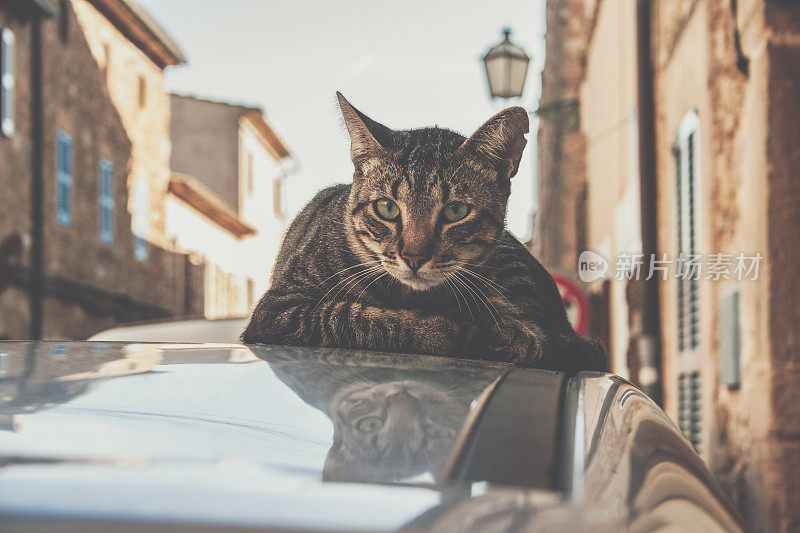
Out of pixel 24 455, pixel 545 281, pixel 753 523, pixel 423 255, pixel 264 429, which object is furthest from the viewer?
pixel 753 523

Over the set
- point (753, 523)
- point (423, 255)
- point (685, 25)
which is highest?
point (685, 25)

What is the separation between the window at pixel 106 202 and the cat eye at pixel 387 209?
57.1 ft

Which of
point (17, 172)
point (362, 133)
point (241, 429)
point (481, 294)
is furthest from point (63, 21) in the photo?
point (241, 429)

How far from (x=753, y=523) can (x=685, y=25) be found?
4123 mm

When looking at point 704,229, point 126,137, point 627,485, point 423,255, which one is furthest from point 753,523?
point 126,137

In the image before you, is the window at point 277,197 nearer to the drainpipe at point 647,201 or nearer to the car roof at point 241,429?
the drainpipe at point 647,201

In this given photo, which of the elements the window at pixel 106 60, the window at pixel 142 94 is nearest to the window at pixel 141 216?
the window at pixel 142 94

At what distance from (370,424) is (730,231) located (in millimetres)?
5102

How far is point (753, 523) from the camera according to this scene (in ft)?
17.3

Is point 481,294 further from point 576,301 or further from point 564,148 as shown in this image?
point 564,148

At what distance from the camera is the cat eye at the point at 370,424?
4.16 feet

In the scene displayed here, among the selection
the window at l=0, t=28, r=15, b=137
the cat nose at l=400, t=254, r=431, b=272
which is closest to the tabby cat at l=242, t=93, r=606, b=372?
the cat nose at l=400, t=254, r=431, b=272

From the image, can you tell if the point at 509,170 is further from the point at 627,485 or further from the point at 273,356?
the point at 627,485

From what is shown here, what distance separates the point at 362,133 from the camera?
10.3 ft
